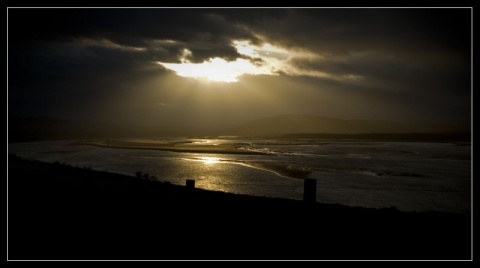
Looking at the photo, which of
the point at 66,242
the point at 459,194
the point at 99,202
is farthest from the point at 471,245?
the point at 459,194

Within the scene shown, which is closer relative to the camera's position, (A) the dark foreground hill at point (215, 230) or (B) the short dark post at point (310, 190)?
(A) the dark foreground hill at point (215, 230)

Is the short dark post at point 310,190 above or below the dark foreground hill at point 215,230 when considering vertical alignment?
above

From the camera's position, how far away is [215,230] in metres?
8.02

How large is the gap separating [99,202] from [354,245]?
24.2 ft

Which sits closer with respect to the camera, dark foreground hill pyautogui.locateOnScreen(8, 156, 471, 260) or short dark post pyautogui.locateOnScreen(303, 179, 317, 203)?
dark foreground hill pyautogui.locateOnScreen(8, 156, 471, 260)

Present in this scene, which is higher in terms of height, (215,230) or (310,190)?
(310,190)

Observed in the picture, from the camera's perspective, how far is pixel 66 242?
283 inches

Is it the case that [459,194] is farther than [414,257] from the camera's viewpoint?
Yes

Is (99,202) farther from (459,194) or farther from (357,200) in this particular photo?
(459,194)

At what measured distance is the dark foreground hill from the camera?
22.9ft

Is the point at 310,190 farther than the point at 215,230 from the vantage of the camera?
Yes

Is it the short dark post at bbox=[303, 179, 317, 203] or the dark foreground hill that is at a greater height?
the short dark post at bbox=[303, 179, 317, 203]

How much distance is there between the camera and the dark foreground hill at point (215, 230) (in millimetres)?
6969

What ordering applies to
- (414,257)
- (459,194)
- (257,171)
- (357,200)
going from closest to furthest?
(414,257) → (357,200) → (459,194) → (257,171)
